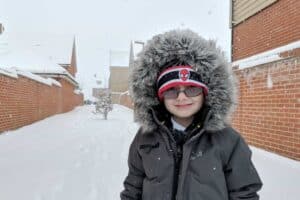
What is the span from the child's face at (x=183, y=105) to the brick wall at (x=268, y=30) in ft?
19.8

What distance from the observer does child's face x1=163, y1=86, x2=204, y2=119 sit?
6.41 feet

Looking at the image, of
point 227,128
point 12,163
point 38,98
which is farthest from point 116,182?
point 38,98

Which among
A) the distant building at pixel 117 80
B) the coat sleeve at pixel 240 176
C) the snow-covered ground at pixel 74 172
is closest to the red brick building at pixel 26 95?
the snow-covered ground at pixel 74 172

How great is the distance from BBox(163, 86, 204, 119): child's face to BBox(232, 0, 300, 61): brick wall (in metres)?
6.03

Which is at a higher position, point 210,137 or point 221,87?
point 221,87

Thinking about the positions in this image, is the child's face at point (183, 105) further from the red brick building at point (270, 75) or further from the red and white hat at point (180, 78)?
the red brick building at point (270, 75)

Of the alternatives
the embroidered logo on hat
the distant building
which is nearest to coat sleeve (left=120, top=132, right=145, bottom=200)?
the embroidered logo on hat

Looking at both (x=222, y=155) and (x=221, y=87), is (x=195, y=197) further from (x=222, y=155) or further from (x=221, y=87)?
(x=221, y=87)

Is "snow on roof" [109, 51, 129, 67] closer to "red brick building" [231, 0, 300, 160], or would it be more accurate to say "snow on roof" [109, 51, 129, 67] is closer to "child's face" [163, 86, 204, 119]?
"red brick building" [231, 0, 300, 160]

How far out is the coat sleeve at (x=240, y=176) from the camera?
1.79 meters

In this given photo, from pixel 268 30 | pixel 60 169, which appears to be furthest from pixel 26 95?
pixel 268 30

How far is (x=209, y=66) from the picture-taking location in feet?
6.45

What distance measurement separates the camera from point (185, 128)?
1.97m

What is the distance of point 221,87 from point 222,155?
36 centimetres
